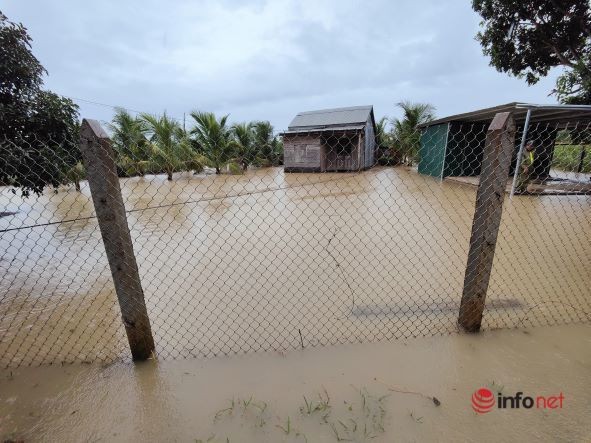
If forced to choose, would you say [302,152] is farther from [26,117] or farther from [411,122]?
[26,117]

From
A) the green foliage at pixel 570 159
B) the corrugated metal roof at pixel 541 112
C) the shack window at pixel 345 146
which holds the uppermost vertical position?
the corrugated metal roof at pixel 541 112

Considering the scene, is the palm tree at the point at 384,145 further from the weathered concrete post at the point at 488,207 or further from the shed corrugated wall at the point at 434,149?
the weathered concrete post at the point at 488,207

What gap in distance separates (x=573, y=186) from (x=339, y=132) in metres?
9.92

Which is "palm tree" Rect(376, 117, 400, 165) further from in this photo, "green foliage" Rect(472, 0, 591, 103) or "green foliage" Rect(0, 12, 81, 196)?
"green foliage" Rect(0, 12, 81, 196)

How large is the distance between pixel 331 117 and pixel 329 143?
1.89 meters

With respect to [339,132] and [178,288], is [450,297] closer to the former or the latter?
[178,288]

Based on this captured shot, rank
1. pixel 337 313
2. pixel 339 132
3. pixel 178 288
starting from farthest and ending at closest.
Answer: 1. pixel 339 132
2. pixel 178 288
3. pixel 337 313

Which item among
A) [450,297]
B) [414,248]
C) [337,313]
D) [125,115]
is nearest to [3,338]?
[337,313]

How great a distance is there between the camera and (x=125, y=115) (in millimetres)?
14742

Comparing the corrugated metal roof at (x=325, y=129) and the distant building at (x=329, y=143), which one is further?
the distant building at (x=329, y=143)

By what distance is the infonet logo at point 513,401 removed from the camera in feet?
5.38

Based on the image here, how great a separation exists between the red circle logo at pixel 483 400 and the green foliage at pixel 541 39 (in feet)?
36.6

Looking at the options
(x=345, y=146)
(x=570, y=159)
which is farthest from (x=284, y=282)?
(x=570, y=159)

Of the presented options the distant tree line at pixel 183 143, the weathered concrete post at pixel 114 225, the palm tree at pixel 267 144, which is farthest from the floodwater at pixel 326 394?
the palm tree at pixel 267 144
